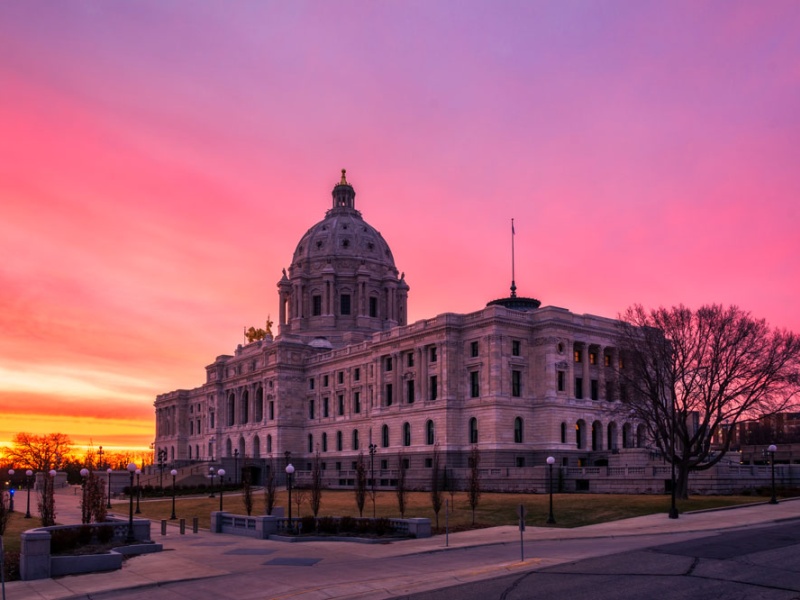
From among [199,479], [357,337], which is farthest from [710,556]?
[357,337]

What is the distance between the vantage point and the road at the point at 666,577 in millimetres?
20344

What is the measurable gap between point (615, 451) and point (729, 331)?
3496cm

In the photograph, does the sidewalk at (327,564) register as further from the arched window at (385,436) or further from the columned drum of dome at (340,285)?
the columned drum of dome at (340,285)

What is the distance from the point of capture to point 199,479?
10394 centimetres

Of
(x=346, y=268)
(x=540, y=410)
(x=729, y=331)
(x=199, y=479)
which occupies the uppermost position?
(x=346, y=268)

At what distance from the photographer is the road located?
20.3 m

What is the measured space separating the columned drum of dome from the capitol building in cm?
22

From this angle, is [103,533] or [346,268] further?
[346,268]

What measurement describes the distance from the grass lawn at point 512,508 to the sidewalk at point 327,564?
2729mm

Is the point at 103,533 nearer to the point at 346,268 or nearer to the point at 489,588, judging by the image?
the point at 489,588

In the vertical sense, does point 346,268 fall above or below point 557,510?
above

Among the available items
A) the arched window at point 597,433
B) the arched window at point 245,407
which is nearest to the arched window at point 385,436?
the arched window at point 597,433

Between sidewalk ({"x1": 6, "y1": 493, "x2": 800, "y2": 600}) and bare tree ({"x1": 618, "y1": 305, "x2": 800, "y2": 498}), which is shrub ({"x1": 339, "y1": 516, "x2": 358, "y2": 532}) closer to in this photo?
sidewalk ({"x1": 6, "y1": 493, "x2": 800, "y2": 600})

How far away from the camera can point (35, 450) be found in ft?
579
